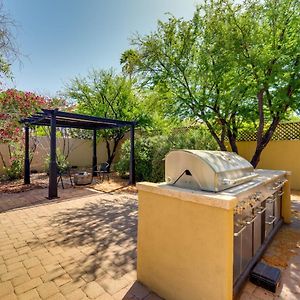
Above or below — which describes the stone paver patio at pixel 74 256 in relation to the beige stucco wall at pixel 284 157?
below

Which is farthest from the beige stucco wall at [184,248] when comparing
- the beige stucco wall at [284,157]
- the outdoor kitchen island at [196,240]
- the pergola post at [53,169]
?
the beige stucco wall at [284,157]

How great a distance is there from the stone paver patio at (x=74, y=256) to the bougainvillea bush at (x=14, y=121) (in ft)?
13.6

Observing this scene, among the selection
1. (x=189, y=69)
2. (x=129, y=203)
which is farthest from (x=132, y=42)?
(x=129, y=203)

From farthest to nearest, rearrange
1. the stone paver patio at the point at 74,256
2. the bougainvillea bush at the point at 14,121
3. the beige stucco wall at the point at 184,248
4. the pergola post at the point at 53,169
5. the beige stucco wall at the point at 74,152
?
1. the beige stucco wall at the point at 74,152
2. the bougainvillea bush at the point at 14,121
3. the pergola post at the point at 53,169
4. the stone paver patio at the point at 74,256
5. the beige stucco wall at the point at 184,248

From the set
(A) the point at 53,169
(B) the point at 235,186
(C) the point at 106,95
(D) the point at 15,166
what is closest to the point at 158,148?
Result: (A) the point at 53,169

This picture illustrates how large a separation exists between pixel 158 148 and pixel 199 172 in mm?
5963

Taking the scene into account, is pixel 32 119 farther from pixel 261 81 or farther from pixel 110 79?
pixel 261 81

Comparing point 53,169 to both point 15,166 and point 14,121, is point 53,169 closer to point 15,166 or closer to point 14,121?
point 14,121

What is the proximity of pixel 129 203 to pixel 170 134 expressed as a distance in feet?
11.8

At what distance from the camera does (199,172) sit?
209 cm

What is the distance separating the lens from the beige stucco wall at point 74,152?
11.3 m

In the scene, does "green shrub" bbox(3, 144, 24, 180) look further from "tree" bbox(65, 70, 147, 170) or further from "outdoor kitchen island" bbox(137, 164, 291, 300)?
"outdoor kitchen island" bbox(137, 164, 291, 300)

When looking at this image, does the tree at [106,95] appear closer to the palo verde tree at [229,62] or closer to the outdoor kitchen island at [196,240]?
the palo verde tree at [229,62]

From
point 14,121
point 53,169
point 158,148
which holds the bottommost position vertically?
point 53,169
